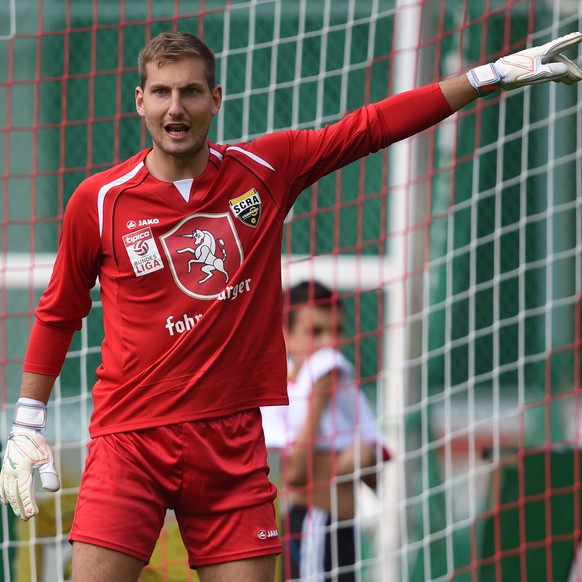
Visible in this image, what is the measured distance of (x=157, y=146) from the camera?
3012 mm

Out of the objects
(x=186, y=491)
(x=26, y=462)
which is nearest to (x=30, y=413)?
(x=26, y=462)

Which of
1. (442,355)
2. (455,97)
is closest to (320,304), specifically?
(442,355)

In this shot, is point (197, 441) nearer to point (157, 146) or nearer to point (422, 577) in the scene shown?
point (157, 146)

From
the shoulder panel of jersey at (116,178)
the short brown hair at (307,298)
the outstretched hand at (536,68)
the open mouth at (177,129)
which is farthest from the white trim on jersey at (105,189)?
the short brown hair at (307,298)

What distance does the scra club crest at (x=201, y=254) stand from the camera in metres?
2.96

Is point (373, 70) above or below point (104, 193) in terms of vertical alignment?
above

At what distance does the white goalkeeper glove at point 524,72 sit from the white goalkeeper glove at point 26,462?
1.48 m

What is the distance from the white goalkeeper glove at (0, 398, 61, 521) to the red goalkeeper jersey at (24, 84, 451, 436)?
0.13m

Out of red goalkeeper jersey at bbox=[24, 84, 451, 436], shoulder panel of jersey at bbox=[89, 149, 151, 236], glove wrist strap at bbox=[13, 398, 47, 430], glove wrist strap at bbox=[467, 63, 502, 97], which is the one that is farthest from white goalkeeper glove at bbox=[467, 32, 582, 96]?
glove wrist strap at bbox=[13, 398, 47, 430]

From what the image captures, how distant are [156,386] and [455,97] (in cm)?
111

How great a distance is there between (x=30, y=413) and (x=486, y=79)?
1520 mm

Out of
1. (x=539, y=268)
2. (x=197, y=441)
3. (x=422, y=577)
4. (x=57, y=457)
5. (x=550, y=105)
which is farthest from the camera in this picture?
(x=539, y=268)

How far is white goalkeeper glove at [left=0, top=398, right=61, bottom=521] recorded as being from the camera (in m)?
3.08

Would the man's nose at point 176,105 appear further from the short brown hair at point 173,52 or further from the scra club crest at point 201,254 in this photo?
the scra club crest at point 201,254
